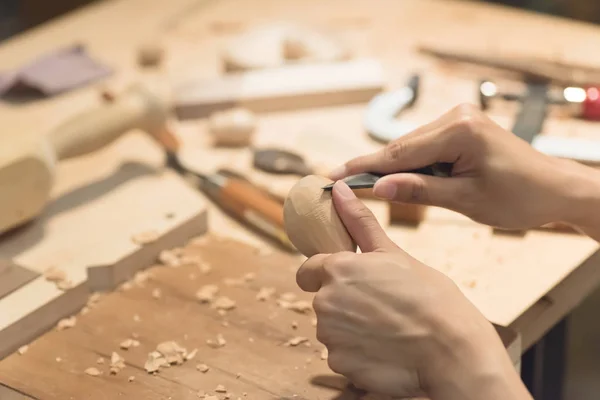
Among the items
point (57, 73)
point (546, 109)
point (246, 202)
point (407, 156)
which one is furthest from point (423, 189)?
point (57, 73)

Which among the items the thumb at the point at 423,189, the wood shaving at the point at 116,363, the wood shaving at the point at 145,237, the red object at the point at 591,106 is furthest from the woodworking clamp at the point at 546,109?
the wood shaving at the point at 116,363

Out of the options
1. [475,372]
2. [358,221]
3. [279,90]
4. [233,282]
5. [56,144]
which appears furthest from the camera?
[279,90]

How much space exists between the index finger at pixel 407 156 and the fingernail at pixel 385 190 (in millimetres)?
41

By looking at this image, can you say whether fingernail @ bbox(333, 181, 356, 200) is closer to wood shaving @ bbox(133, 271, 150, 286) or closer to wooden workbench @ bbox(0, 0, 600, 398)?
wooden workbench @ bbox(0, 0, 600, 398)

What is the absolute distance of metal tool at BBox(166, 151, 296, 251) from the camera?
114cm

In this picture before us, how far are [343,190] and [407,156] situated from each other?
125 millimetres

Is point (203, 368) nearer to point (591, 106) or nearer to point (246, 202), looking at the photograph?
point (246, 202)

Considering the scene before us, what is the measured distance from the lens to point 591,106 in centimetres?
138

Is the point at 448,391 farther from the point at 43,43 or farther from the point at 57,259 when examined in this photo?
the point at 43,43

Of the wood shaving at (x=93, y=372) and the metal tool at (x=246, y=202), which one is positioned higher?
the metal tool at (x=246, y=202)

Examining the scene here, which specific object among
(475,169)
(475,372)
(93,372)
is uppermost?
(475,169)

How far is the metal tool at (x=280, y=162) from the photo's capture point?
127 centimetres

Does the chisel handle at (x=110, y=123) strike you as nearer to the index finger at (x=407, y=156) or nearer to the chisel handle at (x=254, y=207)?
the chisel handle at (x=254, y=207)

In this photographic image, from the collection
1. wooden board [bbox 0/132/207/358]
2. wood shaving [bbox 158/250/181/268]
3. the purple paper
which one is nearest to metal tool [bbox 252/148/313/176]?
wooden board [bbox 0/132/207/358]
